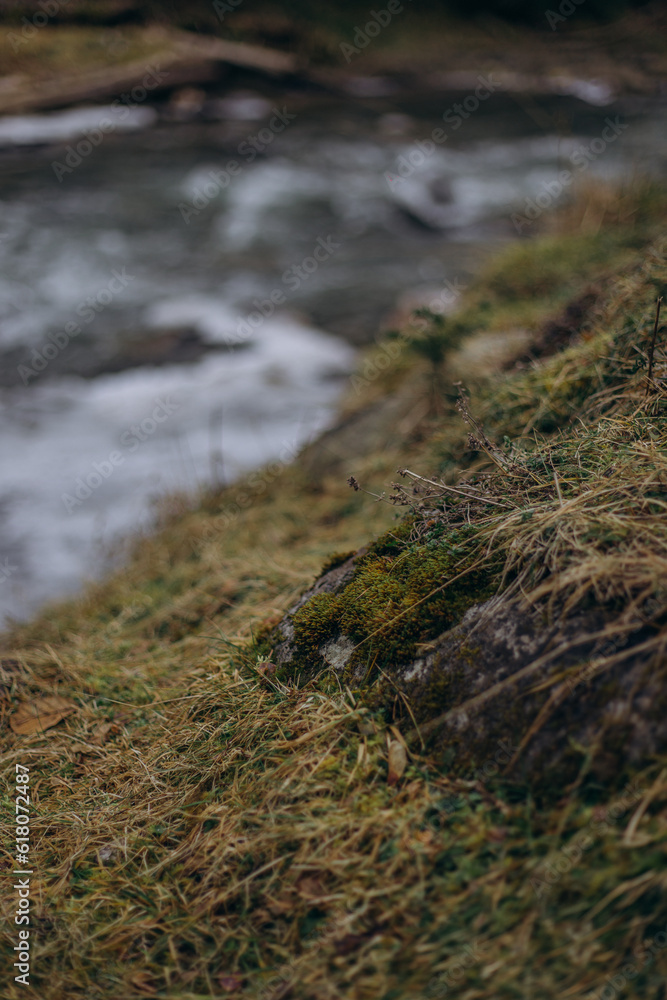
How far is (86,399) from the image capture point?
7.82 metres

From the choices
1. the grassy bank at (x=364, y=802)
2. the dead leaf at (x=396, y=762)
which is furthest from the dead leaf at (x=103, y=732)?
the dead leaf at (x=396, y=762)

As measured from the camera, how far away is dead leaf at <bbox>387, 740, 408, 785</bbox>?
1762 millimetres

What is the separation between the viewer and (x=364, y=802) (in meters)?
1.73

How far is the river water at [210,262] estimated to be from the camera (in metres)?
6.52

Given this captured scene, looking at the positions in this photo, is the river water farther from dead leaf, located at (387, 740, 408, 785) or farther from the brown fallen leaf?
dead leaf, located at (387, 740, 408, 785)

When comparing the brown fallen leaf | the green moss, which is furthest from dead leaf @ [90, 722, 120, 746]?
the green moss

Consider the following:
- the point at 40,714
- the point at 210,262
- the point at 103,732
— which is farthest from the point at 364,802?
the point at 210,262

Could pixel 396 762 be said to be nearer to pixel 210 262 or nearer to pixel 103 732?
pixel 103 732

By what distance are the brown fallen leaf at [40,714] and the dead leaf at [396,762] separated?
4.87 feet

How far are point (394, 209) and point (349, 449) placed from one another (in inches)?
363

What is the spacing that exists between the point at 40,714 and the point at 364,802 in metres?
1.56

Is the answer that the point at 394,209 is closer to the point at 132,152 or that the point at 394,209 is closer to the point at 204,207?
the point at 204,207

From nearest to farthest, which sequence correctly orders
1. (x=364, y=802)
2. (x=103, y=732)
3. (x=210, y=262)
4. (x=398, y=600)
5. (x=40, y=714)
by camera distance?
(x=364, y=802), (x=398, y=600), (x=103, y=732), (x=40, y=714), (x=210, y=262)

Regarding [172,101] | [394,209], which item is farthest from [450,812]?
[172,101]
